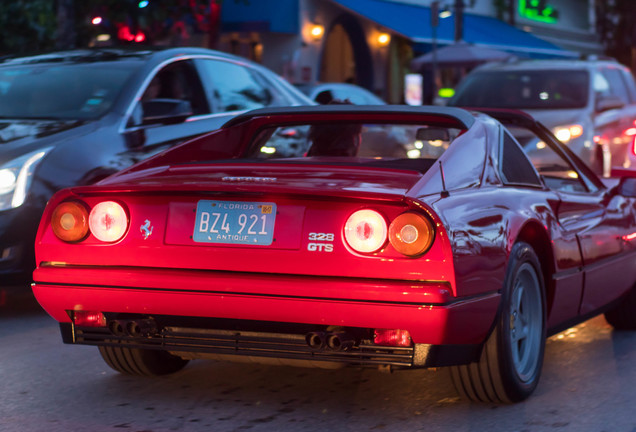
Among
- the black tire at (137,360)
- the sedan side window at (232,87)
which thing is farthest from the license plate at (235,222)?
the sedan side window at (232,87)

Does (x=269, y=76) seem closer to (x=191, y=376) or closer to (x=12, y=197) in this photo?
(x=12, y=197)

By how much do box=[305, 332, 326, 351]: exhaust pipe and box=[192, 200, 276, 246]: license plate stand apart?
1.22 feet

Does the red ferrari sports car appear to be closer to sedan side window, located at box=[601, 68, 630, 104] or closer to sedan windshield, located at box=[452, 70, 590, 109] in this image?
sedan windshield, located at box=[452, 70, 590, 109]

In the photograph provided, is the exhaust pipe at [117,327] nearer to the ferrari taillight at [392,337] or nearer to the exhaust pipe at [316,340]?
the exhaust pipe at [316,340]

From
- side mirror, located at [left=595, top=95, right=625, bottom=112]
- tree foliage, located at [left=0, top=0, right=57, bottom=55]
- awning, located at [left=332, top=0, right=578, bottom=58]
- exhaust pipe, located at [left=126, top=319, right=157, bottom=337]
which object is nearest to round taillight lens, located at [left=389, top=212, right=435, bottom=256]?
exhaust pipe, located at [left=126, top=319, right=157, bottom=337]

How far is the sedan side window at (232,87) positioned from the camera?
8930mm

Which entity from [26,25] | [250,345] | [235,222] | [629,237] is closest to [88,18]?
[26,25]

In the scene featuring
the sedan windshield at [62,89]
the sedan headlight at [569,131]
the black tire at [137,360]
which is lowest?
the black tire at [137,360]

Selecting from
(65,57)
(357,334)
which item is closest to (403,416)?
(357,334)

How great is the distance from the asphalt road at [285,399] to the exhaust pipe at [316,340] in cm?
33

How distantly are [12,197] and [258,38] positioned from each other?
22821 mm

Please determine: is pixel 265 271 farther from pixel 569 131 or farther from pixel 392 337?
pixel 569 131

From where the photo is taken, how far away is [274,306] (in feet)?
14.3

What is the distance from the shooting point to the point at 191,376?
5.46m
